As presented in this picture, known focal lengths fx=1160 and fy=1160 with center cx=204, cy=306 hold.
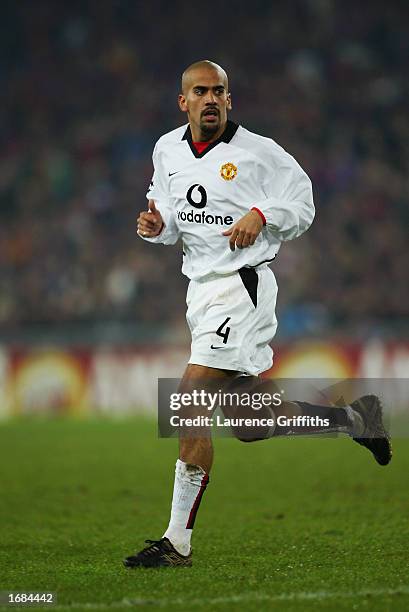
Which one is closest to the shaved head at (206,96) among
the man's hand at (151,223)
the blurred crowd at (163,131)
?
the man's hand at (151,223)

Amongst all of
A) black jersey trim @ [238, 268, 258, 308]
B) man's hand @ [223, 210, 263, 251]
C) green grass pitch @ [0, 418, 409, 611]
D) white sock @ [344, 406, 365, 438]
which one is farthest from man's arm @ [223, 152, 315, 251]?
green grass pitch @ [0, 418, 409, 611]

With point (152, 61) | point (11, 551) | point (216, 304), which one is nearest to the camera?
point (216, 304)

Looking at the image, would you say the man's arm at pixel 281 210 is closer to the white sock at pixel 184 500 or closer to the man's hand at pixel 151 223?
the man's hand at pixel 151 223

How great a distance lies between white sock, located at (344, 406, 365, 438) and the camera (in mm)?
5789

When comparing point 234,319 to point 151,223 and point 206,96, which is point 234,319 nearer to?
point 151,223

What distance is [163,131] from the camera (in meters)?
20.9

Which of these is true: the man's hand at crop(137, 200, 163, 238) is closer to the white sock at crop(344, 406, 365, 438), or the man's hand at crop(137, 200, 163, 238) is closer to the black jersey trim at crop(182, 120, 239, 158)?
the black jersey trim at crop(182, 120, 239, 158)

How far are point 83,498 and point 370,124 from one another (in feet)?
41.4

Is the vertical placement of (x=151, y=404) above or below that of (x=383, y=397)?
above

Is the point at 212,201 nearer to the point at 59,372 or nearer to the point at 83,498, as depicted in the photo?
the point at 83,498

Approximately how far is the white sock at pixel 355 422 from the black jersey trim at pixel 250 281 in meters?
0.71

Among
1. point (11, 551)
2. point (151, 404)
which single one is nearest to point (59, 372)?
point (151, 404)

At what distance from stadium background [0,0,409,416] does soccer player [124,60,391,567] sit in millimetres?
10275

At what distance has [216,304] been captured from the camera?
5738 millimetres
